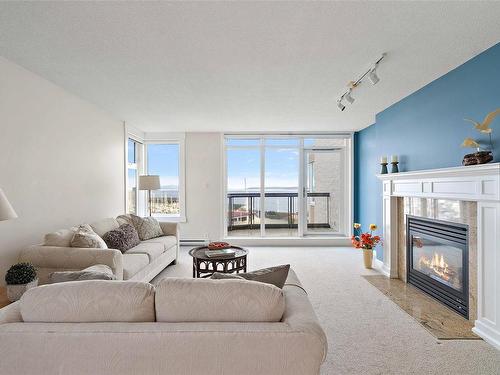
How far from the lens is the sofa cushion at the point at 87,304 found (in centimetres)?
135

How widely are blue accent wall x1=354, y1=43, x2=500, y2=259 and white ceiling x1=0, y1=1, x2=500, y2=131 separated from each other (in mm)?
136

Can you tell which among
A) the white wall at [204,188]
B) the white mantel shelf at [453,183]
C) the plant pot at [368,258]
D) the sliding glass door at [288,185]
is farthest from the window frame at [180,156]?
the white mantel shelf at [453,183]

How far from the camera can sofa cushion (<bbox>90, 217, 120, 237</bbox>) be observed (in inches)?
149

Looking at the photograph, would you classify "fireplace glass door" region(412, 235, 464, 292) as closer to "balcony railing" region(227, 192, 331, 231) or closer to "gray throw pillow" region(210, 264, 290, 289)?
"gray throw pillow" region(210, 264, 290, 289)

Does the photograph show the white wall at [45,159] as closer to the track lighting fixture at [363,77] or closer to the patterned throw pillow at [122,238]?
the patterned throw pillow at [122,238]

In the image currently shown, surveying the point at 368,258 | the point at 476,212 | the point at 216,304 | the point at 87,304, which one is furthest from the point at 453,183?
the point at 87,304

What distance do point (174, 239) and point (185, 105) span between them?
2170 mm

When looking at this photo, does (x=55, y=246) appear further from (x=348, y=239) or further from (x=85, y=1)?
(x=348, y=239)

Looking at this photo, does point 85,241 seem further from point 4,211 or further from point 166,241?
point 166,241

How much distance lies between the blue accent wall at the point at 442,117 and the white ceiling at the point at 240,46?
0.45 feet

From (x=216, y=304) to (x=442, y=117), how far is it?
3.26 metres

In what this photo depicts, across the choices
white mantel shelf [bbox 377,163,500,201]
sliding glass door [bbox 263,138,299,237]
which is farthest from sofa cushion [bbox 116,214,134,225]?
white mantel shelf [bbox 377,163,500,201]

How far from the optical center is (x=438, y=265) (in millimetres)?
3383

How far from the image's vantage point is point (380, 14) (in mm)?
2074
